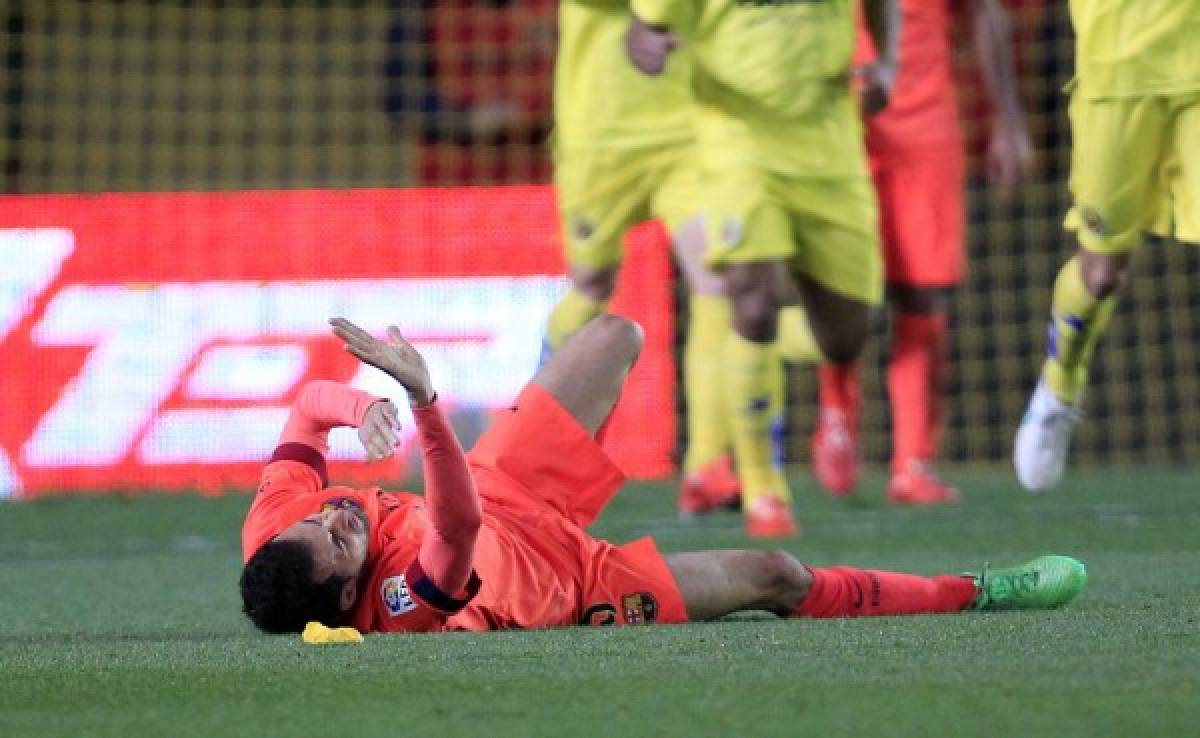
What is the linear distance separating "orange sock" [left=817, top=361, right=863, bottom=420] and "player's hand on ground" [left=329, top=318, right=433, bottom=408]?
4069 mm

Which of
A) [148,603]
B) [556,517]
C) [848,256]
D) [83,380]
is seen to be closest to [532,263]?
[83,380]

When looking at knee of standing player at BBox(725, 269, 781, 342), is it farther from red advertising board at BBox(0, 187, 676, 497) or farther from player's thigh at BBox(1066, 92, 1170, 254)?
red advertising board at BBox(0, 187, 676, 497)

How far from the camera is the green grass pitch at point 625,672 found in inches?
114

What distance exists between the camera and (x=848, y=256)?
6.76 meters

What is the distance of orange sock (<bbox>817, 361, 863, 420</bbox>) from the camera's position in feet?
25.1

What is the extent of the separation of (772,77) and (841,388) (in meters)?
1.61

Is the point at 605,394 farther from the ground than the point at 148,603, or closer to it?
farther from the ground

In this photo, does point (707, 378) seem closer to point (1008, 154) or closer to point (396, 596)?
point (1008, 154)

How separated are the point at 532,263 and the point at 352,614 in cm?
537

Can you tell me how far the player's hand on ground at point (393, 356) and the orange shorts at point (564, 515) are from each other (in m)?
0.68

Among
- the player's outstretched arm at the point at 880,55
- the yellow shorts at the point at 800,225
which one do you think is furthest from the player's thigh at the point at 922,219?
the player's outstretched arm at the point at 880,55

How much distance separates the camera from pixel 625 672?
341 cm

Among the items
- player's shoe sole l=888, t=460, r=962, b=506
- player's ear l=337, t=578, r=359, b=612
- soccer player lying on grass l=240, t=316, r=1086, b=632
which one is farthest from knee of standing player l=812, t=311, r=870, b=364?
player's ear l=337, t=578, r=359, b=612

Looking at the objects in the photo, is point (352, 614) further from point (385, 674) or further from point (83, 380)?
point (83, 380)
